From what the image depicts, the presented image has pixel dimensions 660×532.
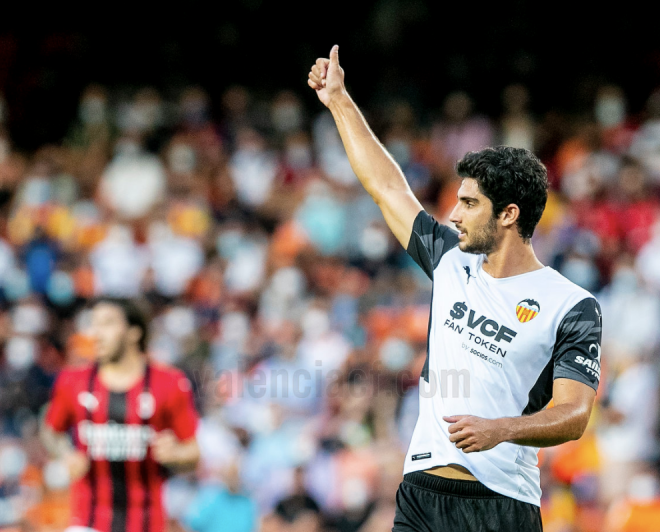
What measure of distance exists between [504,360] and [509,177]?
748 millimetres

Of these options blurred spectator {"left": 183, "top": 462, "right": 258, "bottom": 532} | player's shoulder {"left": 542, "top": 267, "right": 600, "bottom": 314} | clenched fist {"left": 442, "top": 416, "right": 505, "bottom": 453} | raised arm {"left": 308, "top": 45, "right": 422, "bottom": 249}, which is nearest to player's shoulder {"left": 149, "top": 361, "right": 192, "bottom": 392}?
raised arm {"left": 308, "top": 45, "right": 422, "bottom": 249}

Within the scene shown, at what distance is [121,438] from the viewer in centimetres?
520

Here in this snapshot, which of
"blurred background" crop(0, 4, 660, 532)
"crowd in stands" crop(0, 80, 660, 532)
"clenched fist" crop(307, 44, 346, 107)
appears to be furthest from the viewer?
"blurred background" crop(0, 4, 660, 532)

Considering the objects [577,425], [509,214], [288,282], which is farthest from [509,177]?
[288,282]

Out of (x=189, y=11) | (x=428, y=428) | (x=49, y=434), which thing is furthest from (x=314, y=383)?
(x=189, y=11)

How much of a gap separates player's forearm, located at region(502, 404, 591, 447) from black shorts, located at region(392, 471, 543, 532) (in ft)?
1.59

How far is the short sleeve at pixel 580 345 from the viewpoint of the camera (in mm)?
3357

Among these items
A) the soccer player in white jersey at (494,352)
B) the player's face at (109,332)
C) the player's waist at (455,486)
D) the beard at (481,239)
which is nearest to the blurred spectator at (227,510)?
the player's face at (109,332)

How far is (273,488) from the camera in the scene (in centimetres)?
891

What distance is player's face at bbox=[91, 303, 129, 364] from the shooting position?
5293 millimetres

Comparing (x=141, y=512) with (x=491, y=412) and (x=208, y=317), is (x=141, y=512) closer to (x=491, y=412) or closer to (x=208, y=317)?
(x=491, y=412)

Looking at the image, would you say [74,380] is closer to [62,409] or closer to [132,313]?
[62,409]

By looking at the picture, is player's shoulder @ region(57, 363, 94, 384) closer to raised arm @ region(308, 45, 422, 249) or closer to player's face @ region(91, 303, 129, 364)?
player's face @ region(91, 303, 129, 364)

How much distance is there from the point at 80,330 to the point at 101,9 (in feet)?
25.1
